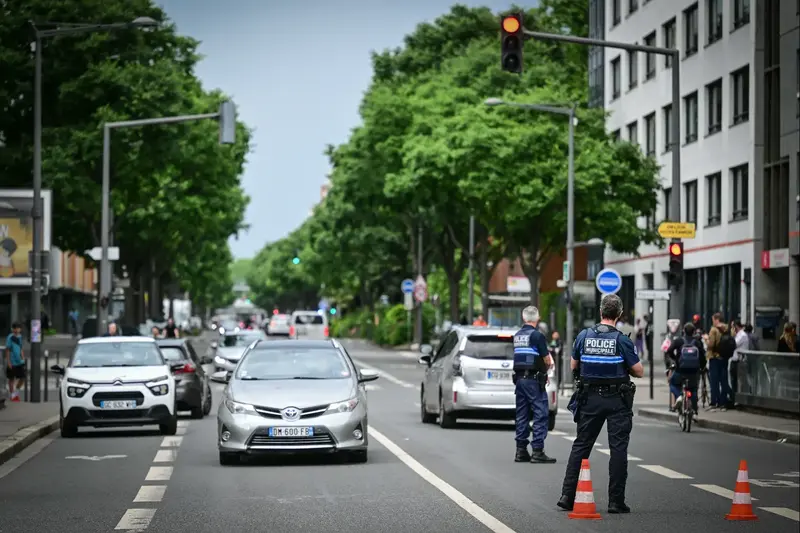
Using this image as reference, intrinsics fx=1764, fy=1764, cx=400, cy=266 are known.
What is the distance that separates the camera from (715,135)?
5581 centimetres

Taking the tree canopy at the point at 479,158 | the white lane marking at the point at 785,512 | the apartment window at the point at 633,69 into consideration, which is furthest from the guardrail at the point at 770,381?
the apartment window at the point at 633,69

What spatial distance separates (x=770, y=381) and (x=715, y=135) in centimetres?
2638

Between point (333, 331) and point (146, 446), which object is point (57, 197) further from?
point (333, 331)

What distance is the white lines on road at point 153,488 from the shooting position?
13.8 m

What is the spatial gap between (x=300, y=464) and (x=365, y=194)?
4364 cm

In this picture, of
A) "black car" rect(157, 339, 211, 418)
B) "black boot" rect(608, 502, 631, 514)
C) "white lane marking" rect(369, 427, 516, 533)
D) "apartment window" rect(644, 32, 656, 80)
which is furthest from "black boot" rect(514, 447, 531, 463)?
"apartment window" rect(644, 32, 656, 80)

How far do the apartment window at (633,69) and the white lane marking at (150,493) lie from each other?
51206 mm

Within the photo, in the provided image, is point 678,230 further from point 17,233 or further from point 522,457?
point 17,233

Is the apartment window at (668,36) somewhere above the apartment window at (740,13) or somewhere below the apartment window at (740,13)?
above

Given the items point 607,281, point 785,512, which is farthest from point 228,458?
point 607,281

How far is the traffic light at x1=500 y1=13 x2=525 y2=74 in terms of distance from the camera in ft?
74.4

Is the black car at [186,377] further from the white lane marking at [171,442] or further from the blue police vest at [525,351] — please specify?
the blue police vest at [525,351]

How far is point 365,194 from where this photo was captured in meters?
63.3

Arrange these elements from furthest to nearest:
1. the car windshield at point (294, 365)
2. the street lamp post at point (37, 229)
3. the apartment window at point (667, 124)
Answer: the apartment window at point (667, 124) < the street lamp post at point (37, 229) < the car windshield at point (294, 365)
